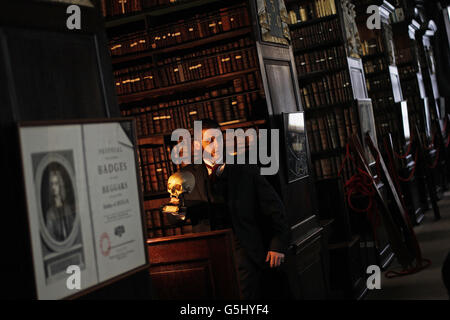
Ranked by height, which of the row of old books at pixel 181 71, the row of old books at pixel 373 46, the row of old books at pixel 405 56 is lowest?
the row of old books at pixel 181 71

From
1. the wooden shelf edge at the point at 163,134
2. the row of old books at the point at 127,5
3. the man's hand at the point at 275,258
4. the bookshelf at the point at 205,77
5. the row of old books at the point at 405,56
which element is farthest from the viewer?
the row of old books at the point at 405,56

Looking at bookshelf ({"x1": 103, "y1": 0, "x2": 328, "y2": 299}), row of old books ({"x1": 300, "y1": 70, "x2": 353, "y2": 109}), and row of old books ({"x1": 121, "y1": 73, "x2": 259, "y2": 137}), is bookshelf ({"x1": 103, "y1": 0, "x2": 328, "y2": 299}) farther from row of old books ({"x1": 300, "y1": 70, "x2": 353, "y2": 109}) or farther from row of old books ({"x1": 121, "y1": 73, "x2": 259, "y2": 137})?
row of old books ({"x1": 300, "y1": 70, "x2": 353, "y2": 109})

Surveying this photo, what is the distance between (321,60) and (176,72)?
256cm

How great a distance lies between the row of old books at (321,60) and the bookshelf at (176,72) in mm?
2005

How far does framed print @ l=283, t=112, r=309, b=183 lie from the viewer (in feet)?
15.1

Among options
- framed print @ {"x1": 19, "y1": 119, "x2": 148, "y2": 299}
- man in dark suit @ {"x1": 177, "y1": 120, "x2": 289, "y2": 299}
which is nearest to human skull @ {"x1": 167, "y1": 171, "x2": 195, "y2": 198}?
man in dark suit @ {"x1": 177, "y1": 120, "x2": 289, "y2": 299}

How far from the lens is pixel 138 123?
19.0 ft

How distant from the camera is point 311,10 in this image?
7680mm

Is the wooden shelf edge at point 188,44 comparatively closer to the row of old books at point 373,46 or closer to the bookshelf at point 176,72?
the bookshelf at point 176,72

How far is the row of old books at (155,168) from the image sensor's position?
5.74 meters

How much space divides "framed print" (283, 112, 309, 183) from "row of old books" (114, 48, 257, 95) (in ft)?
2.48

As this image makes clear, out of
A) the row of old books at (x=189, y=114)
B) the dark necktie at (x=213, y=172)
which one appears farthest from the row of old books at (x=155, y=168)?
the dark necktie at (x=213, y=172)

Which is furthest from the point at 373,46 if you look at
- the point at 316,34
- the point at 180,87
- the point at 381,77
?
the point at 180,87
